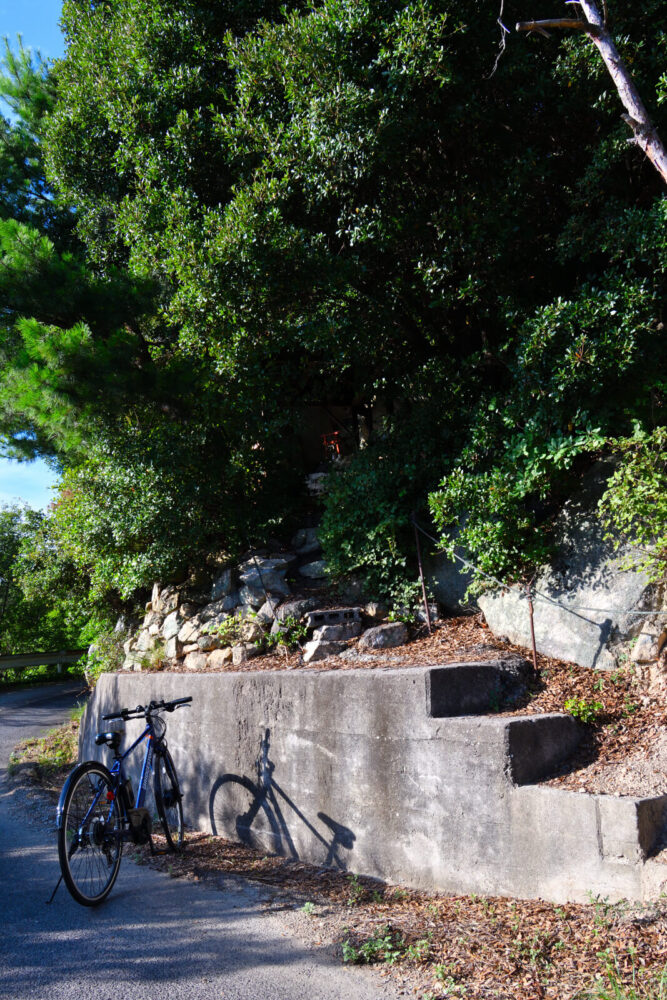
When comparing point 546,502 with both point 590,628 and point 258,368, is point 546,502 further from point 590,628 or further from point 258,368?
point 258,368

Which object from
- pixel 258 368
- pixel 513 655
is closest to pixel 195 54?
pixel 258 368

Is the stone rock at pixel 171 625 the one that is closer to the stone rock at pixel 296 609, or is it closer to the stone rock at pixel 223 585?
the stone rock at pixel 223 585

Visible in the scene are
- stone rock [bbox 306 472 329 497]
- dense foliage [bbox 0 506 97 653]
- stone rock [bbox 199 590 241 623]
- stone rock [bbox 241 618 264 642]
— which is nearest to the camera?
stone rock [bbox 241 618 264 642]

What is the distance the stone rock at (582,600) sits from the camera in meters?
4.94

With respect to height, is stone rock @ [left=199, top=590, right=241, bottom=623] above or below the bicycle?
above

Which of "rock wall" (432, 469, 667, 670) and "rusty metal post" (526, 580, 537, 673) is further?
"rusty metal post" (526, 580, 537, 673)

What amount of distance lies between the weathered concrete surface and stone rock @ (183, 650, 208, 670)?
1.10 meters

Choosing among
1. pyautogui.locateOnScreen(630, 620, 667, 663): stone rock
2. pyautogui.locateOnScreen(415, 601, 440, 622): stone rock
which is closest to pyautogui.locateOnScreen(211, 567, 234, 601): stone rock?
pyautogui.locateOnScreen(415, 601, 440, 622): stone rock

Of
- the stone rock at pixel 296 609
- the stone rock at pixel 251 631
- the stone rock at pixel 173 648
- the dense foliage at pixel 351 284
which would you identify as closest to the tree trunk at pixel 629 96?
the dense foliage at pixel 351 284

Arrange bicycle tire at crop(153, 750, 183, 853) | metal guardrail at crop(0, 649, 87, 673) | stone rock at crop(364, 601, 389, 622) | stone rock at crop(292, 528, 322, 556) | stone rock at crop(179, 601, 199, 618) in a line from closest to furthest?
bicycle tire at crop(153, 750, 183, 853)
stone rock at crop(364, 601, 389, 622)
stone rock at crop(292, 528, 322, 556)
stone rock at crop(179, 601, 199, 618)
metal guardrail at crop(0, 649, 87, 673)

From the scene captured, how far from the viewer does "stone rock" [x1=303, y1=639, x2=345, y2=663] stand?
624cm

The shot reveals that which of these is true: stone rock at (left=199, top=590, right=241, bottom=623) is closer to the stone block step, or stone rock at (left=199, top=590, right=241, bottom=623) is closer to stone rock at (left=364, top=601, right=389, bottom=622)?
stone rock at (left=364, top=601, right=389, bottom=622)

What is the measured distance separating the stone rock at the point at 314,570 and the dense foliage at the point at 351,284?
0.81 m

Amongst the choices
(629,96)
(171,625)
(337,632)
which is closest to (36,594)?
(171,625)
